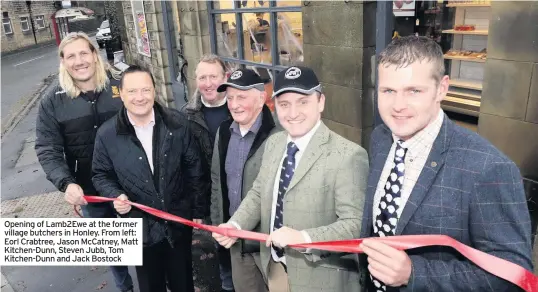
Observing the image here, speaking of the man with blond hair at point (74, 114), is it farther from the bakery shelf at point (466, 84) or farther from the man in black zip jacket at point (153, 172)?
the bakery shelf at point (466, 84)

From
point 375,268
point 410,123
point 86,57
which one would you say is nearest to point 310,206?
point 375,268

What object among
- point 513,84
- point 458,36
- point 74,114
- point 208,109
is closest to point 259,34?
point 208,109

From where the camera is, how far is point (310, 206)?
2170 mm

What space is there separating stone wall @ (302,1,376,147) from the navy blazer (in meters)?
2.69

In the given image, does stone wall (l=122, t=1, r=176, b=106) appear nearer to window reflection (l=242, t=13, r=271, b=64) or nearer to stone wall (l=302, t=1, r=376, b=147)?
window reflection (l=242, t=13, r=271, b=64)

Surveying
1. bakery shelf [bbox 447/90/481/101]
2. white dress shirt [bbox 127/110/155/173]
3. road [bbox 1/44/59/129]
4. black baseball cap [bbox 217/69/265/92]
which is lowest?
road [bbox 1/44/59/129]

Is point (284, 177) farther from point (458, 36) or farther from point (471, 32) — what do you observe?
point (458, 36)

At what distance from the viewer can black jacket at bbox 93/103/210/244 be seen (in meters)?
2.98

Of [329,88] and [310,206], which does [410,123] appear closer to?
[310,206]

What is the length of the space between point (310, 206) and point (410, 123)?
768mm

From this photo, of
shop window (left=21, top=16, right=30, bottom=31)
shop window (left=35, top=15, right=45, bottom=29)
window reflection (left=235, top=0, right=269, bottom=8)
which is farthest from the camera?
shop window (left=35, top=15, right=45, bottom=29)

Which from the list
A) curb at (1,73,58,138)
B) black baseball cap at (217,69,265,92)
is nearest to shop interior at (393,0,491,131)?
black baseball cap at (217,69,265,92)

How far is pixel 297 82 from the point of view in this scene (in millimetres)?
2217

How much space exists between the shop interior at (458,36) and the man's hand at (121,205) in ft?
12.4
